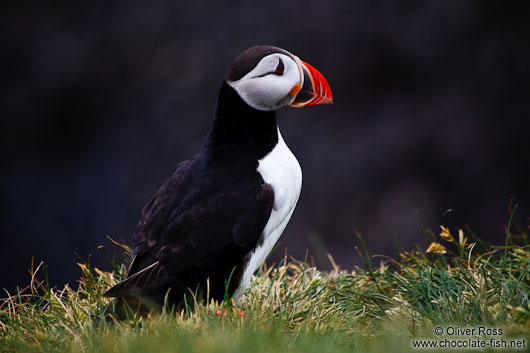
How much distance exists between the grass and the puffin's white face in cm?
115

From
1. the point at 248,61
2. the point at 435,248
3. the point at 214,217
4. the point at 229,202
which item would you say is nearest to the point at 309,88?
the point at 248,61

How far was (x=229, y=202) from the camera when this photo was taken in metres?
3.62

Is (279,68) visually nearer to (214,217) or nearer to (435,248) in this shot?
(214,217)

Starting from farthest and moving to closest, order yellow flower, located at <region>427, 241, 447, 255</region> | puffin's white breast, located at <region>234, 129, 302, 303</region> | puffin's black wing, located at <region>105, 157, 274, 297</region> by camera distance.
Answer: yellow flower, located at <region>427, 241, 447, 255</region> → puffin's white breast, located at <region>234, 129, 302, 303</region> → puffin's black wing, located at <region>105, 157, 274, 297</region>

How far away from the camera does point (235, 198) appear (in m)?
3.63

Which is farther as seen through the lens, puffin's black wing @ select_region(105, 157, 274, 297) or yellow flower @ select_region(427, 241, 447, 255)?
yellow flower @ select_region(427, 241, 447, 255)

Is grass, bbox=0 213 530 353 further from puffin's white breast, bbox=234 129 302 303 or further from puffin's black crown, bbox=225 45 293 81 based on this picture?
puffin's black crown, bbox=225 45 293 81

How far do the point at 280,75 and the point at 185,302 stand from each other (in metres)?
1.34

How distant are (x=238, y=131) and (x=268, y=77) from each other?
14.7 inches

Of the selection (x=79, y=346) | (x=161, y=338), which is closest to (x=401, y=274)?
(x=161, y=338)

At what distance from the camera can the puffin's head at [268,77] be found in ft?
11.9

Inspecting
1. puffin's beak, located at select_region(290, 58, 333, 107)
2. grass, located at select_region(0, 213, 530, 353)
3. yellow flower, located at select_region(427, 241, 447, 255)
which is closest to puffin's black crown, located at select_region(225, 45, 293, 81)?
puffin's beak, located at select_region(290, 58, 333, 107)

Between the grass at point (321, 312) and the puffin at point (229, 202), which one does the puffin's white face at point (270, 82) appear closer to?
the puffin at point (229, 202)

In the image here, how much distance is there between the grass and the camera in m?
3.09
